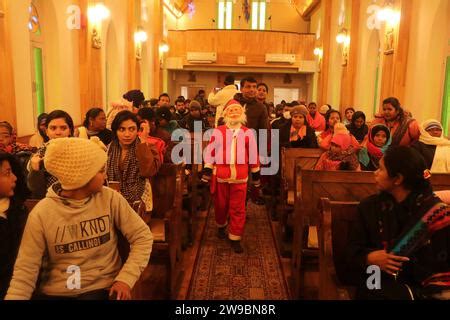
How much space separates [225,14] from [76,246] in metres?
22.9

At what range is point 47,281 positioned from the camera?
6.76 ft

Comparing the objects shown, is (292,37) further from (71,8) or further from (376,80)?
(71,8)

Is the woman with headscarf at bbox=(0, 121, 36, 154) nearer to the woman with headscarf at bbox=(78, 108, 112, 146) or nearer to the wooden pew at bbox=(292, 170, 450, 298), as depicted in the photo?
the woman with headscarf at bbox=(78, 108, 112, 146)

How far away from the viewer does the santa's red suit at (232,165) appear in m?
4.62

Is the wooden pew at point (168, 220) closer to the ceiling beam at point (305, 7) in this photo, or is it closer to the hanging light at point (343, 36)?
the hanging light at point (343, 36)

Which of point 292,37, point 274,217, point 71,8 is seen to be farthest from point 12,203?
point 292,37

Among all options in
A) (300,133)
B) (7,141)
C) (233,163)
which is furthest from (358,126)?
(7,141)

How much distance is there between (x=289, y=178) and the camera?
5391 millimetres

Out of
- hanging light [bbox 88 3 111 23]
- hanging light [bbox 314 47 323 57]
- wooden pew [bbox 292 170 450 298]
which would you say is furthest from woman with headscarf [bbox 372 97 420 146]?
hanging light [bbox 314 47 323 57]

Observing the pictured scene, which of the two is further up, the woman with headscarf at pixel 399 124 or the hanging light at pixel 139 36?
the hanging light at pixel 139 36

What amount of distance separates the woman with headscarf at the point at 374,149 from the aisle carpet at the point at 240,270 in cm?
132

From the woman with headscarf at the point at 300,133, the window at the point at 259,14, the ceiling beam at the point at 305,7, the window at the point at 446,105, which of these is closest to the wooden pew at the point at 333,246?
the woman with headscarf at the point at 300,133

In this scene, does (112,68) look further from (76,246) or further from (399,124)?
(76,246)

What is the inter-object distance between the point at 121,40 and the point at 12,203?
9.57 meters
